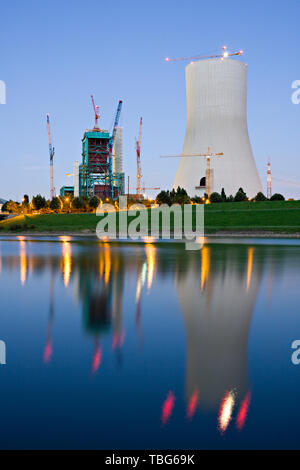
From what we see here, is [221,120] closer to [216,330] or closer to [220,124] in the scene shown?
[220,124]

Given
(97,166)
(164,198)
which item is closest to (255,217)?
(164,198)

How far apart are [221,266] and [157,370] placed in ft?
28.6

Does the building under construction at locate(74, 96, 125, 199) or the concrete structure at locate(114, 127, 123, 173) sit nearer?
the building under construction at locate(74, 96, 125, 199)

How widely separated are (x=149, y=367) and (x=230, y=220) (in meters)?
33.6

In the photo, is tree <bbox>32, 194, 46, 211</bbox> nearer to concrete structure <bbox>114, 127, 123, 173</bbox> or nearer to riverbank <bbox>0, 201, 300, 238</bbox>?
riverbank <bbox>0, 201, 300, 238</bbox>

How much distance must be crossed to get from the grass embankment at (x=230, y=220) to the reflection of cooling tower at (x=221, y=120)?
57.0 feet

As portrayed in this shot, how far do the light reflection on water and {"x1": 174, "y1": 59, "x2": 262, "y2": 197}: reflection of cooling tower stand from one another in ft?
171

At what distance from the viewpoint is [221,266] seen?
12.5 meters

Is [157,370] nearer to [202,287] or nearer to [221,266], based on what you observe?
[202,287]

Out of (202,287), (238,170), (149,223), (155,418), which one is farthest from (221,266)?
(238,170)

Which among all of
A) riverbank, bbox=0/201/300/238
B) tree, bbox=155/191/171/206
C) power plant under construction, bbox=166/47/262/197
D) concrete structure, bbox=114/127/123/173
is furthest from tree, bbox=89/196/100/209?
concrete structure, bbox=114/127/123/173

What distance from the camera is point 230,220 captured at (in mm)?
36906

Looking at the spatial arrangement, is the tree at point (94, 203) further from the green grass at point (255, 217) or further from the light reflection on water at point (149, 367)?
the light reflection on water at point (149, 367)

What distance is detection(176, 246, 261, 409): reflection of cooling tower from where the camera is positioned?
3627mm
